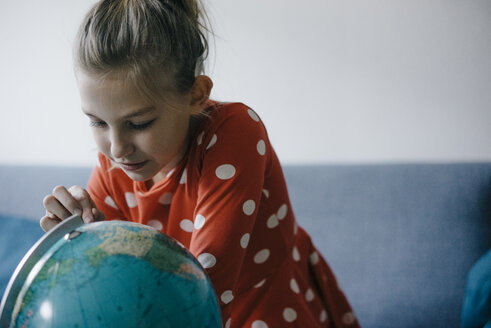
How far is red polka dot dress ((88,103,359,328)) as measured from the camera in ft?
2.57

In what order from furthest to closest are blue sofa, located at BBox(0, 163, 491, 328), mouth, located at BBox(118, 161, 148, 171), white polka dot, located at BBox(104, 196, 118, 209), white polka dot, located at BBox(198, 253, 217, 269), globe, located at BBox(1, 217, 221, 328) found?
blue sofa, located at BBox(0, 163, 491, 328)
white polka dot, located at BBox(104, 196, 118, 209)
mouth, located at BBox(118, 161, 148, 171)
white polka dot, located at BBox(198, 253, 217, 269)
globe, located at BBox(1, 217, 221, 328)

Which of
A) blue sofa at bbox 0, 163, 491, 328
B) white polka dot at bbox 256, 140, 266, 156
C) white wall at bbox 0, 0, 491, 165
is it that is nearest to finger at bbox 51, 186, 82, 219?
white polka dot at bbox 256, 140, 266, 156

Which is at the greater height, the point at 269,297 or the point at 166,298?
the point at 166,298

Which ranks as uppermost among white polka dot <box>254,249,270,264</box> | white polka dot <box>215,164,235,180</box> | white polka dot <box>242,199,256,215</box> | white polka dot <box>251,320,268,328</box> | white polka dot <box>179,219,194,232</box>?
white polka dot <box>215,164,235,180</box>

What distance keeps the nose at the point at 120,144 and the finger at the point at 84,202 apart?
0.11 meters

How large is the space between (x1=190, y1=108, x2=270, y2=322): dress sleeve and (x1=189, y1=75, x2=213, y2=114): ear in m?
0.06

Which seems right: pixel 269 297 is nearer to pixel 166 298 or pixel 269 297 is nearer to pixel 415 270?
pixel 166 298

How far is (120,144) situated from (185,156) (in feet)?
0.56

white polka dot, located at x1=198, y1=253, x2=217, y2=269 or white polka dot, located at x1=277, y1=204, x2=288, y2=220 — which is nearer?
white polka dot, located at x1=198, y1=253, x2=217, y2=269

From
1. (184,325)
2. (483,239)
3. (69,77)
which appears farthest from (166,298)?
(69,77)

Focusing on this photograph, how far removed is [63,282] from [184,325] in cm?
15

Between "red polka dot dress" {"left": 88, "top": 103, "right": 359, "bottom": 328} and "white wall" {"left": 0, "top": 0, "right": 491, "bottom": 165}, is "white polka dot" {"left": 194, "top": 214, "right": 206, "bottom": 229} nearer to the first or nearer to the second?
"red polka dot dress" {"left": 88, "top": 103, "right": 359, "bottom": 328}

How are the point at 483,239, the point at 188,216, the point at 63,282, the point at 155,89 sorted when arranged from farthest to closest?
the point at 483,239 < the point at 188,216 < the point at 155,89 < the point at 63,282

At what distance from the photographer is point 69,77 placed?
6.53 ft
